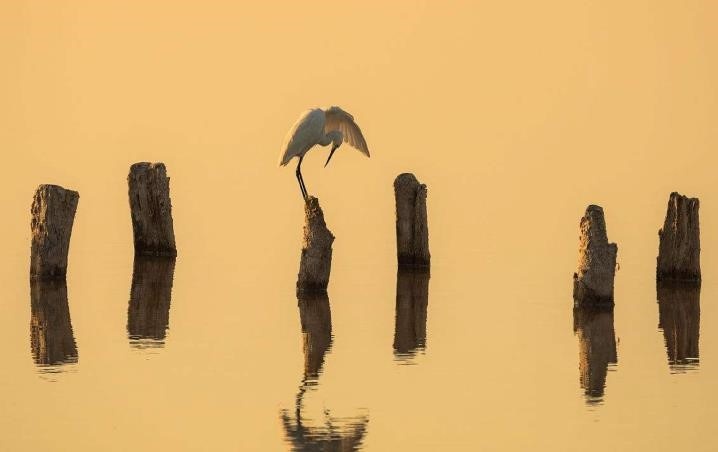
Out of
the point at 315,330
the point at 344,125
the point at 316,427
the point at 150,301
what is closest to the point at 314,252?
the point at 150,301

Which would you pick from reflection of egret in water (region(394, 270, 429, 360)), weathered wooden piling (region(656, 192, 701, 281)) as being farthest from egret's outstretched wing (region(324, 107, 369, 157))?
weathered wooden piling (region(656, 192, 701, 281))

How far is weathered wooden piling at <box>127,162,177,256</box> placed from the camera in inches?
1250

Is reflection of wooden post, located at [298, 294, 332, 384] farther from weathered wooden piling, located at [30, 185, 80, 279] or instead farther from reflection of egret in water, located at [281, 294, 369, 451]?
weathered wooden piling, located at [30, 185, 80, 279]

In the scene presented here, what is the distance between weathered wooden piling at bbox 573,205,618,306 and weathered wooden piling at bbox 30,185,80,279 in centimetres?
674

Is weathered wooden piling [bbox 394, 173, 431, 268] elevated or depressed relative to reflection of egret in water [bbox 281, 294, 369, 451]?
elevated

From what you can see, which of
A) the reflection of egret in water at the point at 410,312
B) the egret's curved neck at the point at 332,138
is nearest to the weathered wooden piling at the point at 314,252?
the reflection of egret in water at the point at 410,312

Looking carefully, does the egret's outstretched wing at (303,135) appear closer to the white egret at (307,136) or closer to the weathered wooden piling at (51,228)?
the white egret at (307,136)

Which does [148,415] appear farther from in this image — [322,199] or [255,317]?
[322,199]

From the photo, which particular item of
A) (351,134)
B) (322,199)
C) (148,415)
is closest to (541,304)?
(351,134)

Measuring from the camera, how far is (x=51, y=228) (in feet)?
89.4

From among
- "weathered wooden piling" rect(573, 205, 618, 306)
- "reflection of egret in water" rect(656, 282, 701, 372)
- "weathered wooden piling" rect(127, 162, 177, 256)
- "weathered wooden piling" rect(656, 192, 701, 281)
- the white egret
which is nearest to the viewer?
"reflection of egret in water" rect(656, 282, 701, 372)

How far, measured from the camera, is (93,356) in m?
21.9

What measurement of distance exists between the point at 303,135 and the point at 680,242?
5.86 metres

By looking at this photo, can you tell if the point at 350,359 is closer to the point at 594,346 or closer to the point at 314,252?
the point at 594,346
